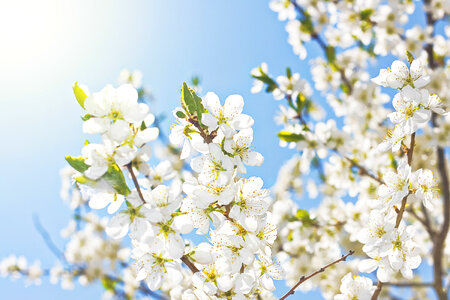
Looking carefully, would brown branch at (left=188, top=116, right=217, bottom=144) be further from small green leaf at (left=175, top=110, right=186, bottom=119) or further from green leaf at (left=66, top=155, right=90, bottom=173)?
green leaf at (left=66, top=155, right=90, bottom=173)

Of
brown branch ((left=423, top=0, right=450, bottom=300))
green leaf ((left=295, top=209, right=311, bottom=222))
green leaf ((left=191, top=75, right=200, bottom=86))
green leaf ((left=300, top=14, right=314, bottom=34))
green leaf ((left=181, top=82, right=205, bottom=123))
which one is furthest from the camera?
green leaf ((left=300, top=14, right=314, bottom=34))

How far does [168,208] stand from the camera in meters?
0.98

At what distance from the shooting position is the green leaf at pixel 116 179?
0.93 metres

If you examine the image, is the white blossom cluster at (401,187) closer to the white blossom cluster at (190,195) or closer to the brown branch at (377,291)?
the brown branch at (377,291)

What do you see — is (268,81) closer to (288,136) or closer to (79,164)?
(288,136)

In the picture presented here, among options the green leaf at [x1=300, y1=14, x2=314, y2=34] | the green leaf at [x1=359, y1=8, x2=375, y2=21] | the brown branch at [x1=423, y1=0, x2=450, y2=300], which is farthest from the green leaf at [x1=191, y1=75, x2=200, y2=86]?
the brown branch at [x1=423, y1=0, x2=450, y2=300]

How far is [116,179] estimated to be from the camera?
0.93 meters

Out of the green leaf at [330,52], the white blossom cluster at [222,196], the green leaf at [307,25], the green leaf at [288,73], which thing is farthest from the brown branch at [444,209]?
the white blossom cluster at [222,196]

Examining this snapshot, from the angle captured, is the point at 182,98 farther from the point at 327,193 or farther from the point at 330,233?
the point at 327,193

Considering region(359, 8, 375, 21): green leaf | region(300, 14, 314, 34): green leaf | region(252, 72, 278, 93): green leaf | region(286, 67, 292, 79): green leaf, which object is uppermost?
region(300, 14, 314, 34): green leaf

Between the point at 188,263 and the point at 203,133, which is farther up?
the point at 203,133

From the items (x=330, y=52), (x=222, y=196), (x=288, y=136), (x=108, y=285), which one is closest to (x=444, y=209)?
(x=330, y=52)

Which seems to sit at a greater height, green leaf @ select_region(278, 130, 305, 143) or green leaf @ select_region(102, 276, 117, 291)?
green leaf @ select_region(278, 130, 305, 143)

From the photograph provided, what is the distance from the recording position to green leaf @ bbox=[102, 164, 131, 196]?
93 cm
